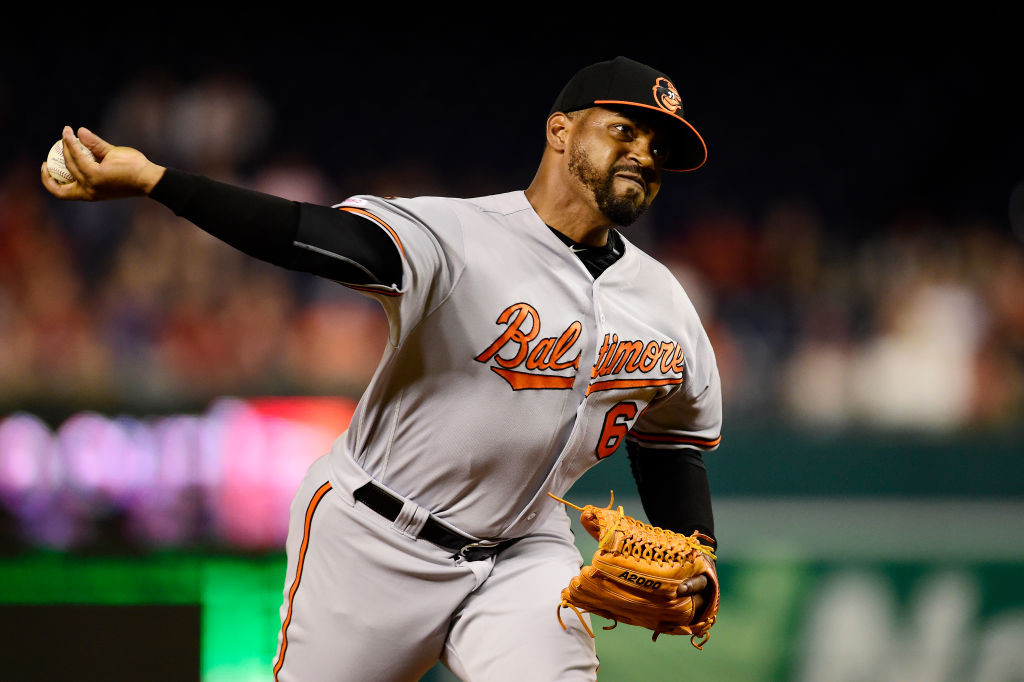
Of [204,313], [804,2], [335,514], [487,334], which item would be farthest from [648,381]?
[804,2]

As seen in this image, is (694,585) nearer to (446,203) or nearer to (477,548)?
(477,548)

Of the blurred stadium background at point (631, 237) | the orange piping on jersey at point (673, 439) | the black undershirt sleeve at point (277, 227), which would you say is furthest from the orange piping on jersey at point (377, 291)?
the blurred stadium background at point (631, 237)

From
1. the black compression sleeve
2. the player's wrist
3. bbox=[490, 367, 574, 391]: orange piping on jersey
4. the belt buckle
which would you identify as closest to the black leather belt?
the belt buckle

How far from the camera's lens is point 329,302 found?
566 cm

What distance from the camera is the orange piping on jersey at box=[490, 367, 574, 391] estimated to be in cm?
216

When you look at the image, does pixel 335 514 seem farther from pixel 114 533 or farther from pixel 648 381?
pixel 114 533

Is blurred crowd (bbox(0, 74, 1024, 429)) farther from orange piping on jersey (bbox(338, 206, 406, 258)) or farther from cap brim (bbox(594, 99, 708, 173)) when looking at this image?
orange piping on jersey (bbox(338, 206, 406, 258))

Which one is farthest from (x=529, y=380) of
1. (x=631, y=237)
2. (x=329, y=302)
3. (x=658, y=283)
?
(x=631, y=237)

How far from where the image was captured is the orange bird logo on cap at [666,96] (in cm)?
229

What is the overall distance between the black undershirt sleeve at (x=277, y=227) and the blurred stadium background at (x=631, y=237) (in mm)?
2343

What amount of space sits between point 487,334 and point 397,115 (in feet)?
18.1

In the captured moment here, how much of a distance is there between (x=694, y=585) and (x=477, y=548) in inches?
18.3

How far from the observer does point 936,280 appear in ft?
20.0

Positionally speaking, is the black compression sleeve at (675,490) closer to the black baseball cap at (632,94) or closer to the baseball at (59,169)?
the black baseball cap at (632,94)
